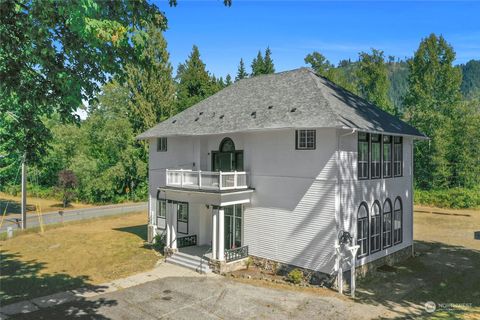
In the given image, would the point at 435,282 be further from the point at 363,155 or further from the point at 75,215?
the point at 75,215

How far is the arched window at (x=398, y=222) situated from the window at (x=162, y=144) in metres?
16.4

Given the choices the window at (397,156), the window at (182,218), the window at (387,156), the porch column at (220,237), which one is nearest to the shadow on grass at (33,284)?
the porch column at (220,237)

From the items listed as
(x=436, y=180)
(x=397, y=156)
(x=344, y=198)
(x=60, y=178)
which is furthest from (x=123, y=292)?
(x=436, y=180)

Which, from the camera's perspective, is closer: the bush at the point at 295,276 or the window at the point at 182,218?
the bush at the point at 295,276

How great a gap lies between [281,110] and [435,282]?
11901mm

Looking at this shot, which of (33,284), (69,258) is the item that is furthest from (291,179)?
(69,258)

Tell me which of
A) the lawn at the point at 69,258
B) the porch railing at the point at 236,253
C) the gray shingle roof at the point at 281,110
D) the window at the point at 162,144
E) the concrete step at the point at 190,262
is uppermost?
the gray shingle roof at the point at 281,110

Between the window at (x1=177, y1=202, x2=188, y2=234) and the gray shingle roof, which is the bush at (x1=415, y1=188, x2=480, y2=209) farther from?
the window at (x1=177, y1=202, x2=188, y2=234)

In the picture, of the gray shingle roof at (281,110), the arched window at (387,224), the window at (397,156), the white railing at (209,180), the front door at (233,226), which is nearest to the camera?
the gray shingle roof at (281,110)

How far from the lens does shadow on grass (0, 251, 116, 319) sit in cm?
1514

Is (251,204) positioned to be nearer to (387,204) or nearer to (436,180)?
(387,204)

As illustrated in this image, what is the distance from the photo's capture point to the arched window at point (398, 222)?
69.7 ft

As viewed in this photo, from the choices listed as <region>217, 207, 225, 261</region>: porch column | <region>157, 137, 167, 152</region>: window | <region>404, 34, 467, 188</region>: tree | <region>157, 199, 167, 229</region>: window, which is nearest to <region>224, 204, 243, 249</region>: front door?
<region>217, 207, 225, 261</region>: porch column

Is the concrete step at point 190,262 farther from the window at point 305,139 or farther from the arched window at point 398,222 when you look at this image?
the arched window at point 398,222
